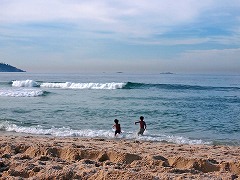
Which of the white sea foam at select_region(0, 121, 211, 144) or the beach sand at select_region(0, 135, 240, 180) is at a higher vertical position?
the beach sand at select_region(0, 135, 240, 180)

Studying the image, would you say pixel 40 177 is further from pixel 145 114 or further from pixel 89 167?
pixel 145 114

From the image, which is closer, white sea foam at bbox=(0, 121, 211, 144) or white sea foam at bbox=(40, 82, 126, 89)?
white sea foam at bbox=(0, 121, 211, 144)

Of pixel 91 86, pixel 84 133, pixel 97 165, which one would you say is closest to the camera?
pixel 97 165

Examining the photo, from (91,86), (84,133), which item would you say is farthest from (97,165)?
(91,86)

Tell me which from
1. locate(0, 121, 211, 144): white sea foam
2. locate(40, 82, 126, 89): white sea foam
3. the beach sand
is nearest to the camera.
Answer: the beach sand

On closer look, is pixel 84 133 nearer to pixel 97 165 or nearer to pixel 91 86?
pixel 97 165

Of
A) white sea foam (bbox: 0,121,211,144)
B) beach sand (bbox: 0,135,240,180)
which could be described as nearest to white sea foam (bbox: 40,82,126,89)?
white sea foam (bbox: 0,121,211,144)

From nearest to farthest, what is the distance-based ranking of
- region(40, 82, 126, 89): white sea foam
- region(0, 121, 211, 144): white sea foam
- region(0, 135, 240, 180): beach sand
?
1. region(0, 135, 240, 180): beach sand
2. region(0, 121, 211, 144): white sea foam
3. region(40, 82, 126, 89): white sea foam

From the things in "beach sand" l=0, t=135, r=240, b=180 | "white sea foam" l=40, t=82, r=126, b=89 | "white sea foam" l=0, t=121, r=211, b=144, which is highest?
"white sea foam" l=40, t=82, r=126, b=89

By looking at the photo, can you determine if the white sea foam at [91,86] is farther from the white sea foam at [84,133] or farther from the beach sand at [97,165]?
the beach sand at [97,165]

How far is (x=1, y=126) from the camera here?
14.7 m

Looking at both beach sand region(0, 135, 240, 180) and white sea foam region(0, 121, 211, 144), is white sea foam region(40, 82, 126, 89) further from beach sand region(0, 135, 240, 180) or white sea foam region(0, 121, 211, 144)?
beach sand region(0, 135, 240, 180)

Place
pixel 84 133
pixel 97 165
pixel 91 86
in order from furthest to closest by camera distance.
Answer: pixel 91 86 < pixel 84 133 < pixel 97 165

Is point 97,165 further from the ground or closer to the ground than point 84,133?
further from the ground
